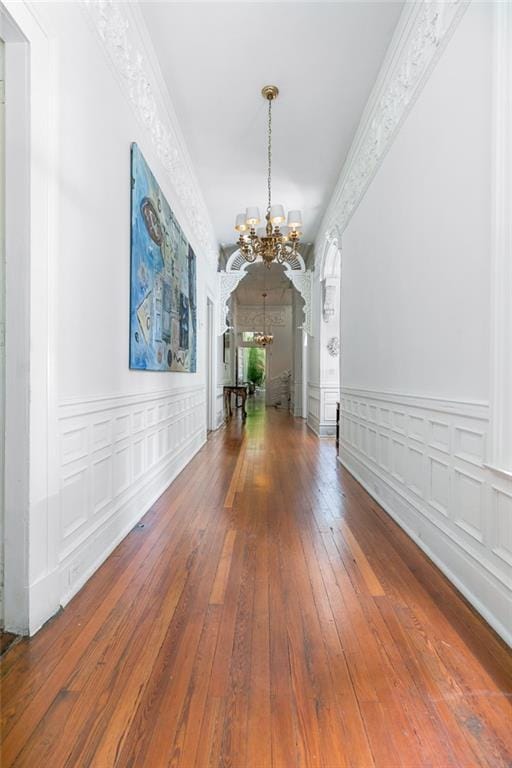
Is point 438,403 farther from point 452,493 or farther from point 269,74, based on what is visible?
point 269,74

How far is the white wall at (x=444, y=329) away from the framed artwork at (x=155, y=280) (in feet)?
6.40

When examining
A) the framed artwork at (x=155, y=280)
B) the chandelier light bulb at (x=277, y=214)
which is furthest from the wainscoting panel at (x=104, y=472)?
the chandelier light bulb at (x=277, y=214)

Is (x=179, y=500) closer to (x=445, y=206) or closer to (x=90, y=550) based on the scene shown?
(x=90, y=550)

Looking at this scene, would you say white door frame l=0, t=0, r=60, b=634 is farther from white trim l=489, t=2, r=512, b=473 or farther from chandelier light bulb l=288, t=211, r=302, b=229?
chandelier light bulb l=288, t=211, r=302, b=229

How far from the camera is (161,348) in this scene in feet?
11.3

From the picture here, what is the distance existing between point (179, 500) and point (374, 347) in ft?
7.41

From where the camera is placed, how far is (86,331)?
203 centimetres

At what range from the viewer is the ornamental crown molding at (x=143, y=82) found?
2.20m

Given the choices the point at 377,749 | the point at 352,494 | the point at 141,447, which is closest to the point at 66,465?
the point at 141,447

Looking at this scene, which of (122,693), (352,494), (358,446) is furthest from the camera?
(358,446)

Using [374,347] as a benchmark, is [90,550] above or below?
below

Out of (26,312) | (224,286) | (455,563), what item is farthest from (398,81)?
(224,286)

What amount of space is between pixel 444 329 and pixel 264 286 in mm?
10748

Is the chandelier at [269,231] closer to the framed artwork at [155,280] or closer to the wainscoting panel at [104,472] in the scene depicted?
the framed artwork at [155,280]
